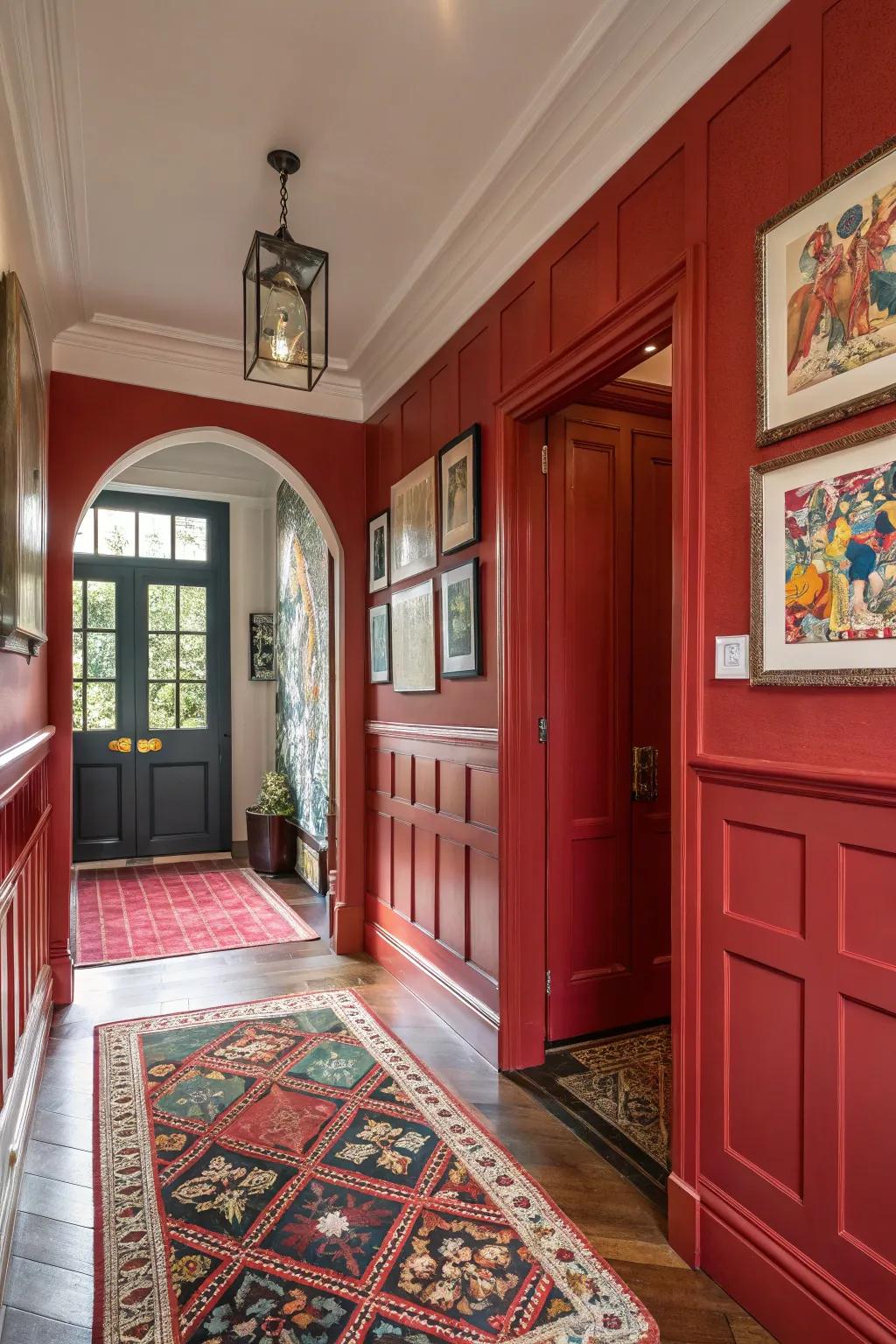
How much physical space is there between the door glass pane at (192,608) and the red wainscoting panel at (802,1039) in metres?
Result: 5.68

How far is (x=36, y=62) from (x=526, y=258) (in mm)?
1499

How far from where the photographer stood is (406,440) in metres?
3.78

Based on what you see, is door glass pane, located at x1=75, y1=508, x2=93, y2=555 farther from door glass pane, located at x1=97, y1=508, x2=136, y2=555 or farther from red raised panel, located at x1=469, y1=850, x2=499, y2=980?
red raised panel, located at x1=469, y1=850, x2=499, y2=980

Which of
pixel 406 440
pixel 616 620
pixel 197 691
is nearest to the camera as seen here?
pixel 616 620

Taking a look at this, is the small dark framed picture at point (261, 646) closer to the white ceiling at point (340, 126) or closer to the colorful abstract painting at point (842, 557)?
the white ceiling at point (340, 126)

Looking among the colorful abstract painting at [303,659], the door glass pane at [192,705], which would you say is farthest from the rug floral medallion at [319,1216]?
the door glass pane at [192,705]

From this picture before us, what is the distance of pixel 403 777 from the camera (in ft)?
12.6

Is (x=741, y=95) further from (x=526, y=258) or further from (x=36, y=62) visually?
(x=36, y=62)

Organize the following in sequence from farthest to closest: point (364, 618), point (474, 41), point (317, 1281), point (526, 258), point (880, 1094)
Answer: point (364, 618), point (526, 258), point (474, 41), point (317, 1281), point (880, 1094)

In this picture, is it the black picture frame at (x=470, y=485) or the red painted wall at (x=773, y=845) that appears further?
the black picture frame at (x=470, y=485)

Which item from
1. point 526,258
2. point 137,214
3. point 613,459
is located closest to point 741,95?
point 526,258

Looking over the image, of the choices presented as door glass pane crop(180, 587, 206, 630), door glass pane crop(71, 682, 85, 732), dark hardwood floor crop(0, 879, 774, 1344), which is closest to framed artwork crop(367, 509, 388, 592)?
dark hardwood floor crop(0, 879, 774, 1344)

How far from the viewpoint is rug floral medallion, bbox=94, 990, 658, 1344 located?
170cm

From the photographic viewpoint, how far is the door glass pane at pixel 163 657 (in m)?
6.65
